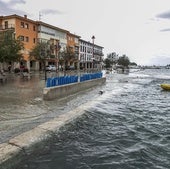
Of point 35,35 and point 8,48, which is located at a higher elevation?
point 35,35

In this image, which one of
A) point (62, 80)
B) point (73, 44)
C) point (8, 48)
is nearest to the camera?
point (62, 80)

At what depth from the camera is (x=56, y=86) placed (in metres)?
18.2

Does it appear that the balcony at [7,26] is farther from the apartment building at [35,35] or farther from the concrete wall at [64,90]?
the concrete wall at [64,90]

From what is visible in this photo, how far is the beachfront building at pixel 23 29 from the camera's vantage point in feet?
188

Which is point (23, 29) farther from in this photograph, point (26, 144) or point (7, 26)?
point (26, 144)

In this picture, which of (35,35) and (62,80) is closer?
(62,80)

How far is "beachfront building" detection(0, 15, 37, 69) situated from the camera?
57.4 metres

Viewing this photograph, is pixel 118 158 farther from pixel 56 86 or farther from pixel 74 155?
pixel 56 86

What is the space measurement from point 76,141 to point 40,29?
62.4 meters

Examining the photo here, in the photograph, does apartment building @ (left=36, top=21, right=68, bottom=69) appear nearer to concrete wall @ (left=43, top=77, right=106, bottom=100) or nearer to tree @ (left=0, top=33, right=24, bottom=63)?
tree @ (left=0, top=33, right=24, bottom=63)

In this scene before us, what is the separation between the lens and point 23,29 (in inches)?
2395

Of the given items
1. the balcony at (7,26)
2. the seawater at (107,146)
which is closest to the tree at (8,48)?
the seawater at (107,146)

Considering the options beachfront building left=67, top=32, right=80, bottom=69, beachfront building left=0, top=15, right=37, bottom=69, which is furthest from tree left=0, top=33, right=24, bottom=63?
beachfront building left=67, top=32, right=80, bottom=69

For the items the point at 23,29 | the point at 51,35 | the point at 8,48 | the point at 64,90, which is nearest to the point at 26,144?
the point at 64,90
